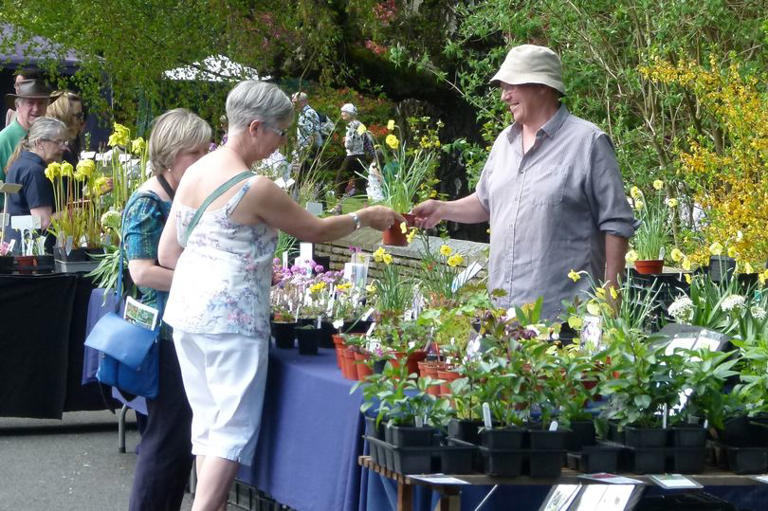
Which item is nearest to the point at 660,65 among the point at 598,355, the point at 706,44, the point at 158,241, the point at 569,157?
the point at 706,44

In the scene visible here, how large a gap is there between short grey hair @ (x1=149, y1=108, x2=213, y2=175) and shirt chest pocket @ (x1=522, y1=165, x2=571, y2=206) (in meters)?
1.17

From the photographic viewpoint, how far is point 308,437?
4.01 meters

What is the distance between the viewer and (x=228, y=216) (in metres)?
3.87

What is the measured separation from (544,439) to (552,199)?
57.2 inches

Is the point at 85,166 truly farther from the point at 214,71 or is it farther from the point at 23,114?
the point at 214,71

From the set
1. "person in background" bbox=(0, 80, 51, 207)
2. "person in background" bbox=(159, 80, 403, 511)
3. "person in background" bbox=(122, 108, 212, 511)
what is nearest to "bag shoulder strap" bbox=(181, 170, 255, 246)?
"person in background" bbox=(159, 80, 403, 511)

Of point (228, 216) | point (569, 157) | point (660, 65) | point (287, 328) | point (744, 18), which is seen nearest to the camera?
point (228, 216)

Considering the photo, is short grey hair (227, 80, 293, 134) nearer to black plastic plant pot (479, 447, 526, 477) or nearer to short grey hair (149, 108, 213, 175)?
short grey hair (149, 108, 213, 175)

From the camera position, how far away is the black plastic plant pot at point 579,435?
305 centimetres

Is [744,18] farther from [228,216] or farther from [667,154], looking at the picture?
[228,216]

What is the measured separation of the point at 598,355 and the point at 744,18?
652cm

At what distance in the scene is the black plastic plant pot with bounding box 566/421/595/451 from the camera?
3051 millimetres

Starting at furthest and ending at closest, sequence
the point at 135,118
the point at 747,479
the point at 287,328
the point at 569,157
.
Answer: the point at 135,118 → the point at 287,328 → the point at 569,157 → the point at 747,479

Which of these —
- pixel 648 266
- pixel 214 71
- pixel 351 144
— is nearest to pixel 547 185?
pixel 648 266
